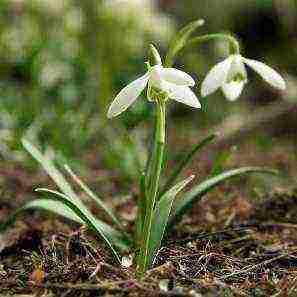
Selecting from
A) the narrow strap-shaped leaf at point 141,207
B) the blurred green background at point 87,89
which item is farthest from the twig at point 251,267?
the blurred green background at point 87,89

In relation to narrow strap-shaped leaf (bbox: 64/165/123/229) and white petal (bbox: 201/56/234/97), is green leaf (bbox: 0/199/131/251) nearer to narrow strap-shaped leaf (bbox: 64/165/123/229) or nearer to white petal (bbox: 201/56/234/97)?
narrow strap-shaped leaf (bbox: 64/165/123/229)

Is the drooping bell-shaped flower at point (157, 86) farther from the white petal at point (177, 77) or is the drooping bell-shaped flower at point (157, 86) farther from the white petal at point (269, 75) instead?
the white petal at point (269, 75)

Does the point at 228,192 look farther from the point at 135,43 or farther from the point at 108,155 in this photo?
the point at 135,43

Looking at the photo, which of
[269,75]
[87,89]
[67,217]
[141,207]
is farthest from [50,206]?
[87,89]

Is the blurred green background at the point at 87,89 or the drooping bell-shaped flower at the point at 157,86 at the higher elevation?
the drooping bell-shaped flower at the point at 157,86

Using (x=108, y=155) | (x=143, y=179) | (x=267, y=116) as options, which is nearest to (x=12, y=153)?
(x=108, y=155)

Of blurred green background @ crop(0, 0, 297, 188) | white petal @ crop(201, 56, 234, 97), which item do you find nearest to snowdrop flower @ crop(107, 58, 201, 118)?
white petal @ crop(201, 56, 234, 97)
